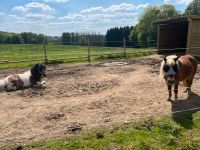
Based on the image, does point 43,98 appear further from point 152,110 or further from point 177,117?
point 177,117

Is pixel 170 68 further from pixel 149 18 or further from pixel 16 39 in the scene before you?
pixel 149 18

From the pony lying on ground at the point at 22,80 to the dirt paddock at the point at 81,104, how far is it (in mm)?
449

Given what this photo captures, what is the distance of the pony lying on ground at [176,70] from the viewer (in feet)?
23.6

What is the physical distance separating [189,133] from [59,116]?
2890mm

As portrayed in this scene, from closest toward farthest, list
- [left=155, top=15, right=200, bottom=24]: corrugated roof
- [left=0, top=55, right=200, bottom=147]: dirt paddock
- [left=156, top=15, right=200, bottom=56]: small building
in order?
[left=0, top=55, right=200, bottom=147]: dirt paddock
[left=155, top=15, right=200, bottom=24]: corrugated roof
[left=156, top=15, right=200, bottom=56]: small building

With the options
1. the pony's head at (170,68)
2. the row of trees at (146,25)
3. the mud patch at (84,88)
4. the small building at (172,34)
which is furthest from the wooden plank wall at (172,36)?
the row of trees at (146,25)

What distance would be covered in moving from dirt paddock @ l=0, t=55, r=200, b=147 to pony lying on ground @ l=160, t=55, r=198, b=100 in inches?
17.5

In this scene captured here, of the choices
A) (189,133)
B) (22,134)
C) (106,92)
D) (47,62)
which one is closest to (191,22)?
(47,62)

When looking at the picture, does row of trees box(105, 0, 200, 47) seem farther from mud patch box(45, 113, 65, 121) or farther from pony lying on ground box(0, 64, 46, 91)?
mud patch box(45, 113, 65, 121)

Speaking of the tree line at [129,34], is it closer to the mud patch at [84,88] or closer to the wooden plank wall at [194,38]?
the wooden plank wall at [194,38]

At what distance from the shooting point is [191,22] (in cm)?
1641

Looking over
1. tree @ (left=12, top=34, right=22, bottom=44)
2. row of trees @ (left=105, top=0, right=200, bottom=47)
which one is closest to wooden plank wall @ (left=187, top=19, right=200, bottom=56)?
row of trees @ (left=105, top=0, right=200, bottom=47)

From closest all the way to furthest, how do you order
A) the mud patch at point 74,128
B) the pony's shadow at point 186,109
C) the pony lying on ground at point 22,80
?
the mud patch at point 74,128 < the pony's shadow at point 186,109 < the pony lying on ground at point 22,80

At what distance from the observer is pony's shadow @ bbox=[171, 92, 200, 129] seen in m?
6.35
